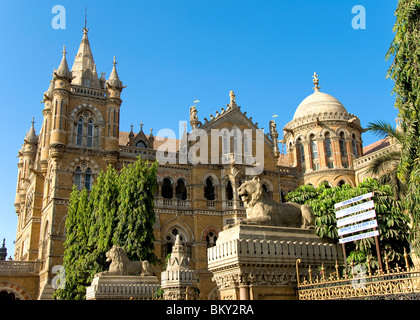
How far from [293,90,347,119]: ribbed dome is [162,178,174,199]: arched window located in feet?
46.4

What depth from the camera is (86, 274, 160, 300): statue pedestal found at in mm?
16656

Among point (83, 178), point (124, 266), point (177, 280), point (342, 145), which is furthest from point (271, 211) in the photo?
point (342, 145)

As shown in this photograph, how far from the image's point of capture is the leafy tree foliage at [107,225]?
27.2m

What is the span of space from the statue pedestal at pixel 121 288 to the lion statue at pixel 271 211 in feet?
27.3

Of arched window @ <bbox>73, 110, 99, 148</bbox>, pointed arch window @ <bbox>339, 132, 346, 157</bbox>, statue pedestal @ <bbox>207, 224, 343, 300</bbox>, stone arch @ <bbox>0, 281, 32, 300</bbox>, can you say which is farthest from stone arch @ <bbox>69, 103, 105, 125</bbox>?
statue pedestal @ <bbox>207, 224, 343, 300</bbox>

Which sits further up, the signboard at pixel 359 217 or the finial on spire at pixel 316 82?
the finial on spire at pixel 316 82

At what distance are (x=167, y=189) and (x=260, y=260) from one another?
106 ft

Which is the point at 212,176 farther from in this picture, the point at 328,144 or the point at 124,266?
the point at 124,266

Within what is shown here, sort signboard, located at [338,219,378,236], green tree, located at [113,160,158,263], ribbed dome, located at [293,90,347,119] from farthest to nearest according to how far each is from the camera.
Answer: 1. ribbed dome, located at [293,90,347,119]
2. green tree, located at [113,160,158,263]
3. signboard, located at [338,219,378,236]

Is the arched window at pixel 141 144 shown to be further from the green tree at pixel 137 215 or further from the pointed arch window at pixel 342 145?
the pointed arch window at pixel 342 145

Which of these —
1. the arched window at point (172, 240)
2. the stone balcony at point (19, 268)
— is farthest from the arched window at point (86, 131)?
the stone balcony at point (19, 268)

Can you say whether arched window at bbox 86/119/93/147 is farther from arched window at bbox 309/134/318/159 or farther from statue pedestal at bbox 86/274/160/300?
statue pedestal at bbox 86/274/160/300

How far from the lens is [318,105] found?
43.7 m

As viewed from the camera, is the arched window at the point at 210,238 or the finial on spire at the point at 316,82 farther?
the finial on spire at the point at 316,82
